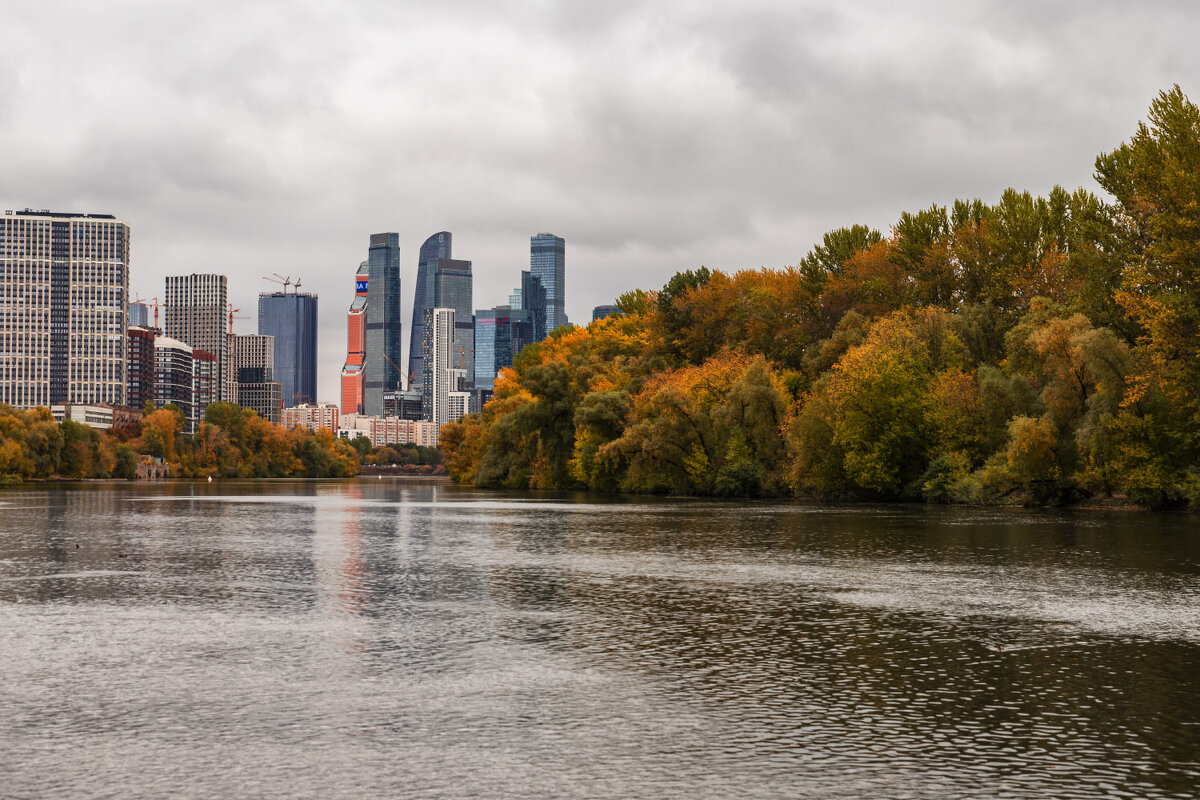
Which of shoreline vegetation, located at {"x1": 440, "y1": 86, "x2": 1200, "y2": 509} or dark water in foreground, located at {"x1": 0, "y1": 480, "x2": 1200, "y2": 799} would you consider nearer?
dark water in foreground, located at {"x1": 0, "y1": 480, "x2": 1200, "y2": 799}

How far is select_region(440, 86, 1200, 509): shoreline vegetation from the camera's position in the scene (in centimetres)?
6084

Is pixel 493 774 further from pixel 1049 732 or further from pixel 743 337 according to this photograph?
pixel 743 337

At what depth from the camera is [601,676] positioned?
623 inches

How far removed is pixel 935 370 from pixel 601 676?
68405mm

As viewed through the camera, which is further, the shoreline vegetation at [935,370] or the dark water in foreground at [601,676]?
the shoreline vegetation at [935,370]

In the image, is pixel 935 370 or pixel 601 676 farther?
pixel 935 370

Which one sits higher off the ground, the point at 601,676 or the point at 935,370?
the point at 935,370

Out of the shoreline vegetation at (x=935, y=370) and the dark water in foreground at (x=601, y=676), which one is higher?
the shoreline vegetation at (x=935, y=370)

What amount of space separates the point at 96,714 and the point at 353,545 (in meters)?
28.1

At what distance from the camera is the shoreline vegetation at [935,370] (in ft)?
200

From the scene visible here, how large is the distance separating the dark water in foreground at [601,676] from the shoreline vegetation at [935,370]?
96.7 feet

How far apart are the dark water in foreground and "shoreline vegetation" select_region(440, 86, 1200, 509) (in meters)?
29.5

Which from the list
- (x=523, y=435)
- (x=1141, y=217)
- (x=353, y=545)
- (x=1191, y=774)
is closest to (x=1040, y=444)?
(x=1141, y=217)

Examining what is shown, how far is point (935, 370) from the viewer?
79.9m
